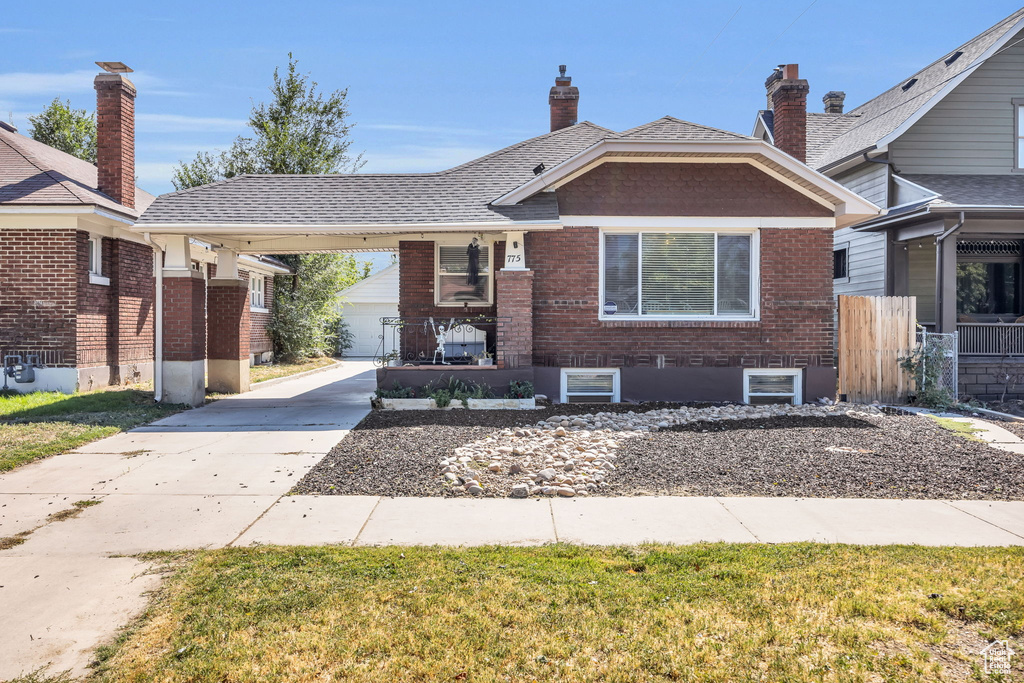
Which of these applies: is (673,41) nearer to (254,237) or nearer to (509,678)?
(254,237)

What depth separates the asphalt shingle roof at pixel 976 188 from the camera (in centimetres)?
1406

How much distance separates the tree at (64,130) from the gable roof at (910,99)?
105ft

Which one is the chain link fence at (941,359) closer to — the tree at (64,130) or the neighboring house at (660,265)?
the neighboring house at (660,265)

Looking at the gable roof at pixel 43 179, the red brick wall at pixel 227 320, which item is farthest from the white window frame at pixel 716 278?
the gable roof at pixel 43 179

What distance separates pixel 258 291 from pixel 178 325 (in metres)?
10.8

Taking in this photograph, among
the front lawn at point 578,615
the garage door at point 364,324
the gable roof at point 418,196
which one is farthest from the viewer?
the garage door at point 364,324

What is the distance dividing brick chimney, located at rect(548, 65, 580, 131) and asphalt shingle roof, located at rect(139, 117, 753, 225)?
3.05 metres

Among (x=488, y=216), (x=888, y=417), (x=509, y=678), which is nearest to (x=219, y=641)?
(x=509, y=678)

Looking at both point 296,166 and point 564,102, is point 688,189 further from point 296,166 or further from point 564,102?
point 296,166

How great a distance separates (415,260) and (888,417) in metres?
8.48

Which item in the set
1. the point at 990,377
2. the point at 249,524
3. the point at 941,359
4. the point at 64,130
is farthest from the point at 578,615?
the point at 64,130

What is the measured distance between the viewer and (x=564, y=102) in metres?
17.4

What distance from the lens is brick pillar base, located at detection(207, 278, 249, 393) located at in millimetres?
14484

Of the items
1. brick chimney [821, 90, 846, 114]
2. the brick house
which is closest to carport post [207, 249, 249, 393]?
the brick house
